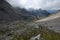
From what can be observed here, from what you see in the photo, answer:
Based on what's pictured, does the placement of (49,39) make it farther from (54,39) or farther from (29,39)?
(29,39)

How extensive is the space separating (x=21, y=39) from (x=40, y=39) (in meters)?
1.36

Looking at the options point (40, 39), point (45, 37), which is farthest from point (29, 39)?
point (45, 37)

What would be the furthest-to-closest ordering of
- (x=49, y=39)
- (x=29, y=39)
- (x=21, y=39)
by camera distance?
(x=29, y=39), (x=21, y=39), (x=49, y=39)

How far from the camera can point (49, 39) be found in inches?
382

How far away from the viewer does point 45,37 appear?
9906 millimetres

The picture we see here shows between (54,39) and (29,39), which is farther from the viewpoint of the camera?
(29,39)

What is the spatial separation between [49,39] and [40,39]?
1074 millimetres

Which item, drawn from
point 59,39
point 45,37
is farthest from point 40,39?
point 59,39

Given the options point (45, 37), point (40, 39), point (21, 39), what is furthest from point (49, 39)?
point (21, 39)

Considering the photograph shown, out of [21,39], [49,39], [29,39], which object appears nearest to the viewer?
[49,39]

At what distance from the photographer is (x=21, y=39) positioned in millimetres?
10484

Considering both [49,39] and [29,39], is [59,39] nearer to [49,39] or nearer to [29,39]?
[49,39]

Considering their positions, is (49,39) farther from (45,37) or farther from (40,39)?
(40,39)

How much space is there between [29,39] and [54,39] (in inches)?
95.6
